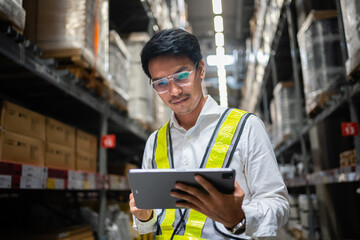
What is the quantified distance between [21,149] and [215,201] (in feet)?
5.97

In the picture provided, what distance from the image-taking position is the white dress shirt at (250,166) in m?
1.22

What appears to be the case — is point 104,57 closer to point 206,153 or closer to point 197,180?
point 206,153

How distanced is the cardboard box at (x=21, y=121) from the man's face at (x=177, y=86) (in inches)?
50.6

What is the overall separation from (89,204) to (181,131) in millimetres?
3547

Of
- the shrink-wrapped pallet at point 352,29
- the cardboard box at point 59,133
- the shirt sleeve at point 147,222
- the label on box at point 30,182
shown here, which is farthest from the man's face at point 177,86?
the shrink-wrapped pallet at point 352,29

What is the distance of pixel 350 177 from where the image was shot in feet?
10.3

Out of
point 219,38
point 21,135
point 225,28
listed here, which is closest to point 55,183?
point 21,135

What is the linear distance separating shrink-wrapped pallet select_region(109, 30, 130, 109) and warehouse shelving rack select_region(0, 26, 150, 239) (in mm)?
175

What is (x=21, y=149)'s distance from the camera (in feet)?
8.15

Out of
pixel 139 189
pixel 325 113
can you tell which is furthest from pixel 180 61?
pixel 325 113

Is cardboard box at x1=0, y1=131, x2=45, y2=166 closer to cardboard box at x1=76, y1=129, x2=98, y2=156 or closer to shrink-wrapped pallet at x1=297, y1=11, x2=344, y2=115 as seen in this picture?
cardboard box at x1=76, y1=129, x2=98, y2=156

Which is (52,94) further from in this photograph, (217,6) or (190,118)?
(217,6)

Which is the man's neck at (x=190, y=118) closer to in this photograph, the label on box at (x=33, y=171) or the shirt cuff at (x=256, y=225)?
the shirt cuff at (x=256, y=225)

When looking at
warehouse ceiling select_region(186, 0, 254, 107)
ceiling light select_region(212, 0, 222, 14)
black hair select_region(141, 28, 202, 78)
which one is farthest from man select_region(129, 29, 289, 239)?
warehouse ceiling select_region(186, 0, 254, 107)
